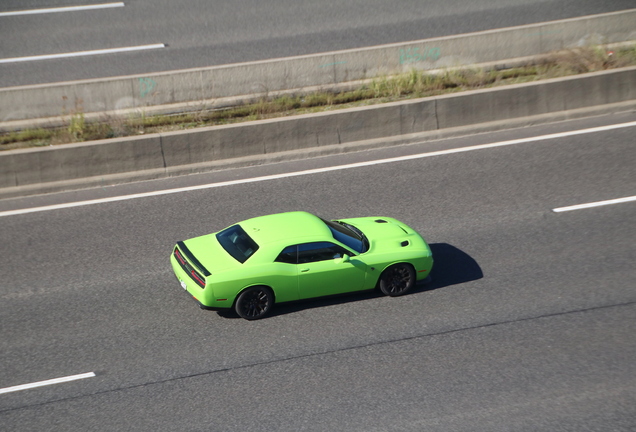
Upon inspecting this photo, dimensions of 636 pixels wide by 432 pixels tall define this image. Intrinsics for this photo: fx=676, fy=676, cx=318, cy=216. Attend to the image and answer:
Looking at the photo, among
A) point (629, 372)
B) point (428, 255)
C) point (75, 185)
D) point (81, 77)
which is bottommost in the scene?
point (629, 372)

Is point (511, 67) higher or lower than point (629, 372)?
higher

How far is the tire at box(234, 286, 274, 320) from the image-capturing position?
9.03 meters

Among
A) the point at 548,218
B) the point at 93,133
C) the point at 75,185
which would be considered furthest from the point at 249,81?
the point at 548,218

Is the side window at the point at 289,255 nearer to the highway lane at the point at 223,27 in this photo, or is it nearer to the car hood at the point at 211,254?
the car hood at the point at 211,254

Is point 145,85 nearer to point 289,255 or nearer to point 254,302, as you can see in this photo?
point 289,255

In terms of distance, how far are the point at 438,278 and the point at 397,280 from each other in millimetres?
810

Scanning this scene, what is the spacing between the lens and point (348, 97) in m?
15.3

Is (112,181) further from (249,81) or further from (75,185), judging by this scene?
(249,81)

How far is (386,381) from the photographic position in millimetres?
7980

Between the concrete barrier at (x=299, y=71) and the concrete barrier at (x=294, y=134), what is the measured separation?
201cm

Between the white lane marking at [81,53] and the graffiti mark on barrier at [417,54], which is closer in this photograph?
the graffiti mark on barrier at [417,54]

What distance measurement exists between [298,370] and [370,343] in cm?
103

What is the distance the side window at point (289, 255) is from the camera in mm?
9172

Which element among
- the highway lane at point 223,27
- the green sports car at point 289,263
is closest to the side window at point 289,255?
the green sports car at point 289,263
